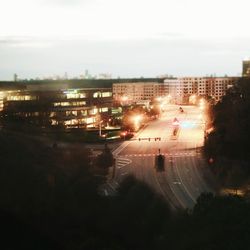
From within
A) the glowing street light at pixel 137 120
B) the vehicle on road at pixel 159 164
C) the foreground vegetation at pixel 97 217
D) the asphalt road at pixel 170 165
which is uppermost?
the foreground vegetation at pixel 97 217

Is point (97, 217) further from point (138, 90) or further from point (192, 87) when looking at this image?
point (192, 87)

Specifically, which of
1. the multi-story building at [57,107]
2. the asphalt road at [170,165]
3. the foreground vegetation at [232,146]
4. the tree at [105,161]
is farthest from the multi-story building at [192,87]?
the tree at [105,161]

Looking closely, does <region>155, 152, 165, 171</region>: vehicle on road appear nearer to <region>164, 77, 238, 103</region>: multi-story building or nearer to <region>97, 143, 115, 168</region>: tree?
Answer: <region>97, 143, 115, 168</region>: tree

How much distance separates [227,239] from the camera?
401 centimetres

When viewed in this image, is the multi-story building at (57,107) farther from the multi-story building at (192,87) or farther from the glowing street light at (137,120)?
the multi-story building at (192,87)

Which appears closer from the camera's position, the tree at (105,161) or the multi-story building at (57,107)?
the tree at (105,161)

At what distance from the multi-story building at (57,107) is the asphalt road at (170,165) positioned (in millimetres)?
3360

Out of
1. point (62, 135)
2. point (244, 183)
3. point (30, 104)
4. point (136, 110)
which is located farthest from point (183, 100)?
point (244, 183)

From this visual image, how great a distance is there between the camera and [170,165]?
11438 mm

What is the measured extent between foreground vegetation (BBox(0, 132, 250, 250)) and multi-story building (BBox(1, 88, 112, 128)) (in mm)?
10415

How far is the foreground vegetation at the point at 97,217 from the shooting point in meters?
4.33

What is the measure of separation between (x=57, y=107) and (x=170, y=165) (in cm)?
958

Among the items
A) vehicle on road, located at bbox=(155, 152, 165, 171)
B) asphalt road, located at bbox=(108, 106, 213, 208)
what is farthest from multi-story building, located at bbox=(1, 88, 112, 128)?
vehicle on road, located at bbox=(155, 152, 165, 171)

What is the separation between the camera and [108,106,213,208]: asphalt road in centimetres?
891
